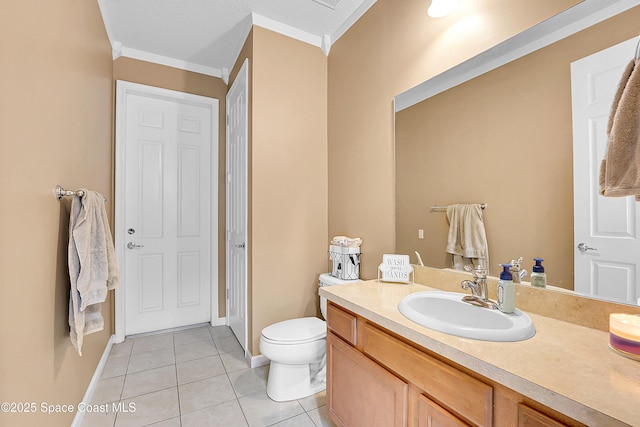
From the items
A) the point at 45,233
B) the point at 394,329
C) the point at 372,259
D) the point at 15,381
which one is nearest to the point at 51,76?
the point at 45,233

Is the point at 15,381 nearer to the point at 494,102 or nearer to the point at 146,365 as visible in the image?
the point at 146,365

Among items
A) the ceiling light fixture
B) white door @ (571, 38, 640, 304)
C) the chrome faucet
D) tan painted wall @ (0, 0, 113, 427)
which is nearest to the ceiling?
tan painted wall @ (0, 0, 113, 427)

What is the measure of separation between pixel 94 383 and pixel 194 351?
71 centimetres

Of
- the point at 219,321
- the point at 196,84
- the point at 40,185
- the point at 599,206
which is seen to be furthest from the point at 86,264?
the point at 196,84

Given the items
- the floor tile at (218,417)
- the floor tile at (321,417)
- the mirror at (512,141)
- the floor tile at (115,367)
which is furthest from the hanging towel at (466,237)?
the floor tile at (115,367)

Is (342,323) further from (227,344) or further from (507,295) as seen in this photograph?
(227,344)

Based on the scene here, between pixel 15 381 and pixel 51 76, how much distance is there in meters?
1.21

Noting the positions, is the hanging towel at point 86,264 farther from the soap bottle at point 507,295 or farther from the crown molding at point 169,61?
the crown molding at point 169,61

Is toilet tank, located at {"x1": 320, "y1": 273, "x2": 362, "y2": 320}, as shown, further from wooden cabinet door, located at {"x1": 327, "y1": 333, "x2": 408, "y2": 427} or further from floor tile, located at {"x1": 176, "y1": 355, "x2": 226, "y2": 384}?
floor tile, located at {"x1": 176, "y1": 355, "x2": 226, "y2": 384}

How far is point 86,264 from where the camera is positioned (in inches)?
52.2

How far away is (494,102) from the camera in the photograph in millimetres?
1296

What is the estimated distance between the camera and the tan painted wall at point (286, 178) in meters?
2.24

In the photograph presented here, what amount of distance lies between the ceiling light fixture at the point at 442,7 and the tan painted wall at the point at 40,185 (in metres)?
1.74

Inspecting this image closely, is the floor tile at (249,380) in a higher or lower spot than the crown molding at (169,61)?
lower
